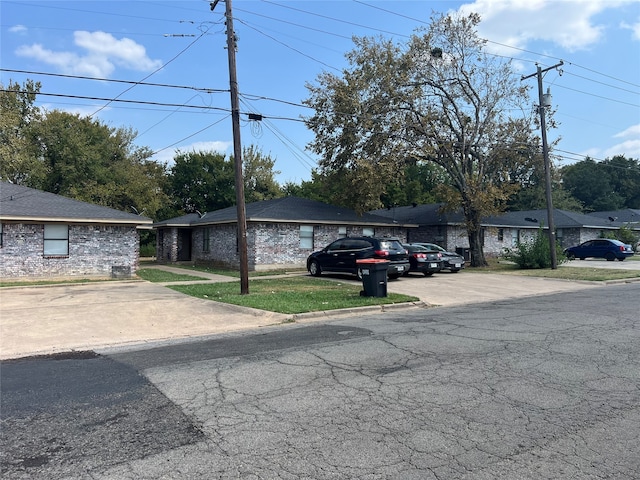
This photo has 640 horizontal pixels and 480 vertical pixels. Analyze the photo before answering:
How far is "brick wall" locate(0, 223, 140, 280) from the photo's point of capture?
18891 mm

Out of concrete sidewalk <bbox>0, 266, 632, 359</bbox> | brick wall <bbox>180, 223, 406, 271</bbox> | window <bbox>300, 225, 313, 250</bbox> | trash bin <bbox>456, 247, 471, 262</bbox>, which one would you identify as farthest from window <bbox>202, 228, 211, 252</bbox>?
trash bin <bbox>456, 247, 471, 262</bbox>

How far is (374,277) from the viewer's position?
43.4ft

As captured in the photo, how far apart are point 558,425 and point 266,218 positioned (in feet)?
67.2

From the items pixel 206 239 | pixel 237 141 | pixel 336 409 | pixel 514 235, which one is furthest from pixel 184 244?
pixel 336 409

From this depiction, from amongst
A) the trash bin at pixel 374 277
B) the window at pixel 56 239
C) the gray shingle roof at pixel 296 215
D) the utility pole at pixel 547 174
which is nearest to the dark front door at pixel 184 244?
the gray shingle roof at pixel 296 215

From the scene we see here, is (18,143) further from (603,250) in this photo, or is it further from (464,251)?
(603,250)

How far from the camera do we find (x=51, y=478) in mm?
3455

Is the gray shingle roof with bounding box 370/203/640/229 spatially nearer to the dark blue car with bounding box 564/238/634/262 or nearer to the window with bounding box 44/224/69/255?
the dark blue car with bounding box 564/238/634/262

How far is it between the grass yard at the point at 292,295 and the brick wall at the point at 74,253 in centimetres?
567

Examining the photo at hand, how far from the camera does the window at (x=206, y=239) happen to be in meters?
28.7

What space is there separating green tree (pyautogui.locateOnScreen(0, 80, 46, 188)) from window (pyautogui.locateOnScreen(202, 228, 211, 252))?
55.2 feet

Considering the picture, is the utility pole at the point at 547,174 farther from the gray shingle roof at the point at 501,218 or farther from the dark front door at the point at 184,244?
the dark front door at the point at 184,244

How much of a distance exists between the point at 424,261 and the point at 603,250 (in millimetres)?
20387

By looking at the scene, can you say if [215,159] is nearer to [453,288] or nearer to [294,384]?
[453,288]
